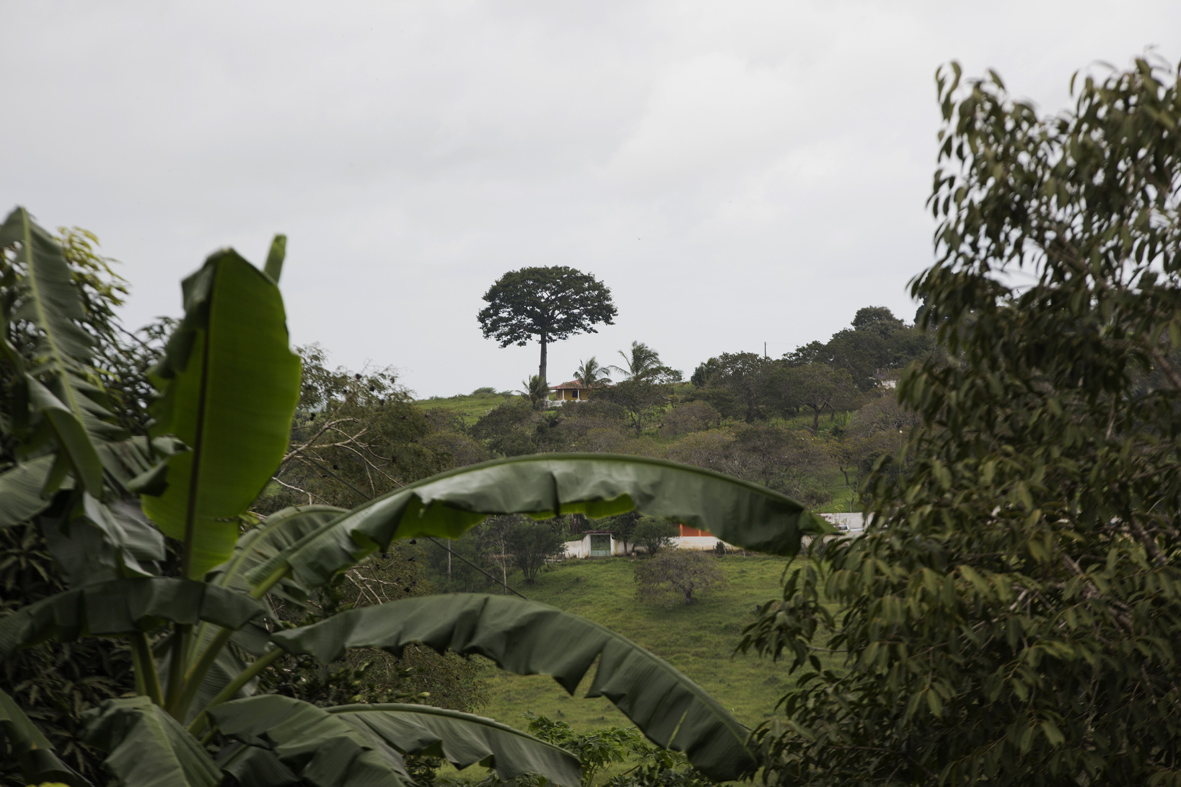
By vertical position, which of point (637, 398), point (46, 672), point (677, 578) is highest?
point (637, 398)

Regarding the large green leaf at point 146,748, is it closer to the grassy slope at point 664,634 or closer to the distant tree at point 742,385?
the grassy slope at point 664,634

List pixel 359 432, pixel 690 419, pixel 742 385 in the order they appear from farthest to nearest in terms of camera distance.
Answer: pixel 742 385
pixel 690 419
pixel 359 432

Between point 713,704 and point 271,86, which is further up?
point 271,86

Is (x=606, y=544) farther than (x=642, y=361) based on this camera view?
No

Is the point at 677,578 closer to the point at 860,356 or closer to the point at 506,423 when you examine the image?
the point at 506,423

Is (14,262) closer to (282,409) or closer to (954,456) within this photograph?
(282,409)

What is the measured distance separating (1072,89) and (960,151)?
45 centimetres

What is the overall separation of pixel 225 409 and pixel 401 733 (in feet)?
5.20

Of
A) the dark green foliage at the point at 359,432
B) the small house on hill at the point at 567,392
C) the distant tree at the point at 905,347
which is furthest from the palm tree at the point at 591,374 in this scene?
the dark green foliage at the point at 359,432

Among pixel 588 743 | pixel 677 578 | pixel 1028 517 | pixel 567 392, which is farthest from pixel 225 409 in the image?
pixel 567 392

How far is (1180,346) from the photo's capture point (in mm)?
2748

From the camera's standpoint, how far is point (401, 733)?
3.59 meters

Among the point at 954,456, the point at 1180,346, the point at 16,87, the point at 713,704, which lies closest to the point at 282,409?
the point at 713,704

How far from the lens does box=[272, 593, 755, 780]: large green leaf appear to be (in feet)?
10.7
